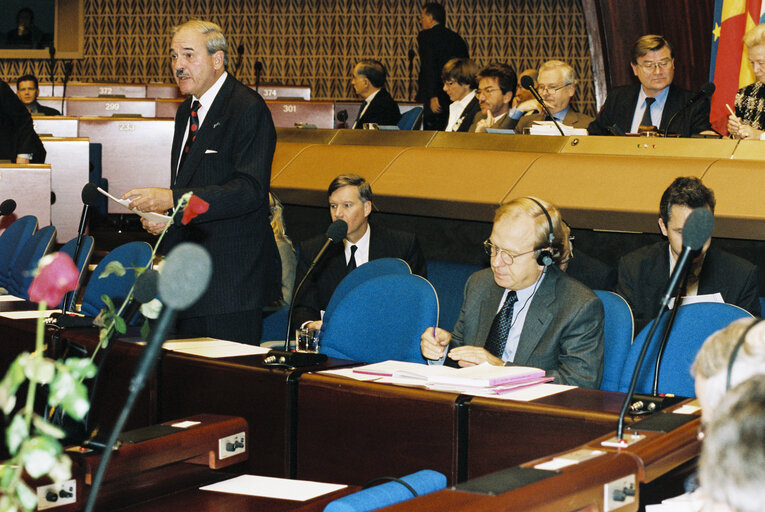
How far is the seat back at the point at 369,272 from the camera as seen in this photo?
3412 millimetres

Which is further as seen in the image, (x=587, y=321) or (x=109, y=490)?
(x=587, y=321)

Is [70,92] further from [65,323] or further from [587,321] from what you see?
[587,321]

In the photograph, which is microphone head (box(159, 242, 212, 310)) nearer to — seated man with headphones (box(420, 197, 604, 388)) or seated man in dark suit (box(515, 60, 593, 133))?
seated man with headphones (box(420, 197, 604, 388))

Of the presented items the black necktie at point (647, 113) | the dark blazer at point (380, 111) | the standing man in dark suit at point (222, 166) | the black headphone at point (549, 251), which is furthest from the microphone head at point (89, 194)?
the dark blazer at point (380, 111)

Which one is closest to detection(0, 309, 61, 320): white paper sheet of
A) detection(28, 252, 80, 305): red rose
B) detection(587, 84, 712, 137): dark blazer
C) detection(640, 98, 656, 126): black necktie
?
detection(28, 252, 80, 305): red rose

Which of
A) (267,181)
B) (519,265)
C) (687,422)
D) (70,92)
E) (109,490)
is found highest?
(70,92)

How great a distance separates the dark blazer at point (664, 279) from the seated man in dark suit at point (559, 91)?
6.69 ft

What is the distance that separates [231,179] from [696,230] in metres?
1.71

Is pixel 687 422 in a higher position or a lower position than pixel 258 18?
lower

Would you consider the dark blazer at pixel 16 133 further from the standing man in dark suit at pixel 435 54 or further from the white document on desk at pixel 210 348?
the white document on desk at pixel 210 348

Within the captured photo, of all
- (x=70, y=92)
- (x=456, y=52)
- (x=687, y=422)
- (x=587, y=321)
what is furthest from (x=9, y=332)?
(x=70, y=92)

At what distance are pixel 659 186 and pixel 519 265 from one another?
5.00ft

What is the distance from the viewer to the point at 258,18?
11.3m

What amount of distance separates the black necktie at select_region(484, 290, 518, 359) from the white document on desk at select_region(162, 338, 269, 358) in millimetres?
621
